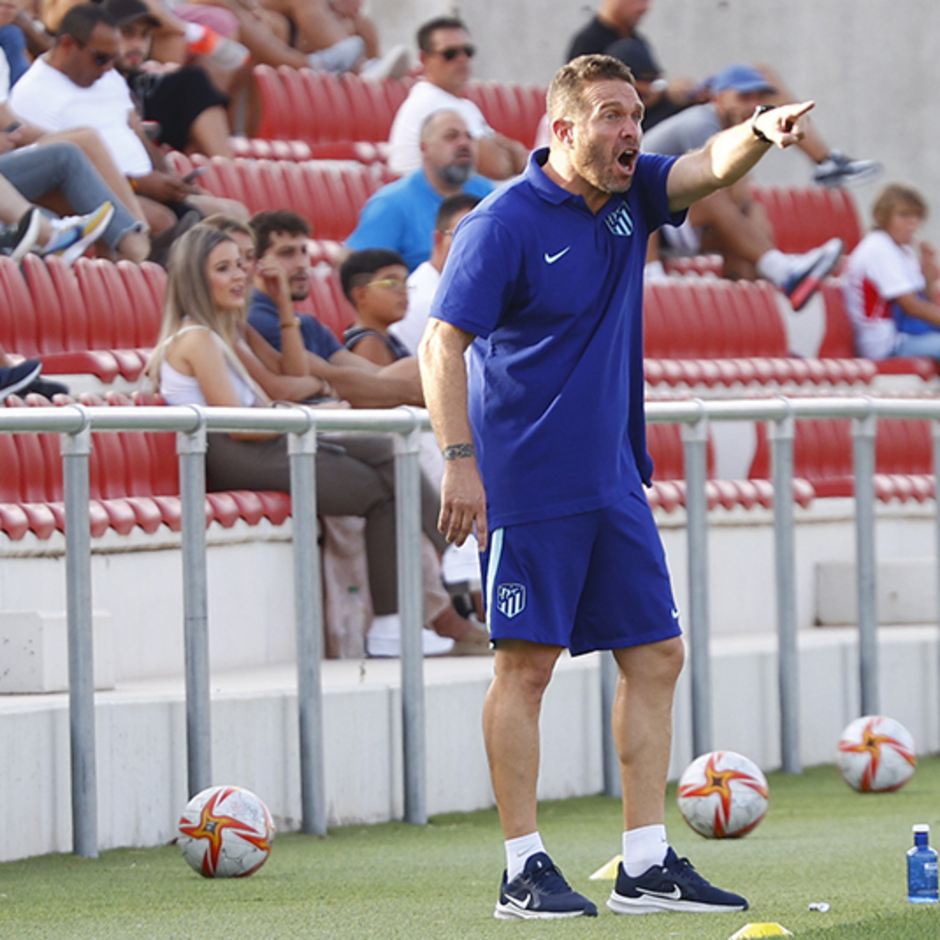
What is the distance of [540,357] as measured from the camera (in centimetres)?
407

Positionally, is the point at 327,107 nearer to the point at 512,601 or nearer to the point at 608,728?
the point at 608,728

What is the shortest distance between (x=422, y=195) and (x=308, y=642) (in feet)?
13.6

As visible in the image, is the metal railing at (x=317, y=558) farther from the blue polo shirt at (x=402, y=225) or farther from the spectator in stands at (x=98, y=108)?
the spectator in stands at (x=98, y=108)

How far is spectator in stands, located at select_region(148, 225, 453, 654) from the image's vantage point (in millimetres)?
6527

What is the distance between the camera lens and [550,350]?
4.08m

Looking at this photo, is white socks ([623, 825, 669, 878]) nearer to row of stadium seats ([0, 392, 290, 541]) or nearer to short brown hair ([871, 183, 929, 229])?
row of stadium seats ([0, 392, 290, 541])

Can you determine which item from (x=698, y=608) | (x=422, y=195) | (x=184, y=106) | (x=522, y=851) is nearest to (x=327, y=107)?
(x=184, y=106)

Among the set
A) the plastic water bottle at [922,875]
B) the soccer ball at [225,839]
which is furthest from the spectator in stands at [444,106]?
the plastic water bottle at [922,875]

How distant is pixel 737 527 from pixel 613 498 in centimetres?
451

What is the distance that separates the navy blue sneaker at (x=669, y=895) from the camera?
4.03 m

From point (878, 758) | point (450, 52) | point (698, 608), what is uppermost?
point (450, 52)

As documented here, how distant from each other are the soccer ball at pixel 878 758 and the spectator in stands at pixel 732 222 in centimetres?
509

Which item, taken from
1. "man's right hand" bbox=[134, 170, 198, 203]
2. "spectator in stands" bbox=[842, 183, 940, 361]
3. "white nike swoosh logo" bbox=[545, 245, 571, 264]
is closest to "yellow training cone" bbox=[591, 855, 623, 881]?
"white nike swoosh logo" bbox=[545, 245, 571, 264]

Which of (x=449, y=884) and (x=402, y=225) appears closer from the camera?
(x=449, y=884)
